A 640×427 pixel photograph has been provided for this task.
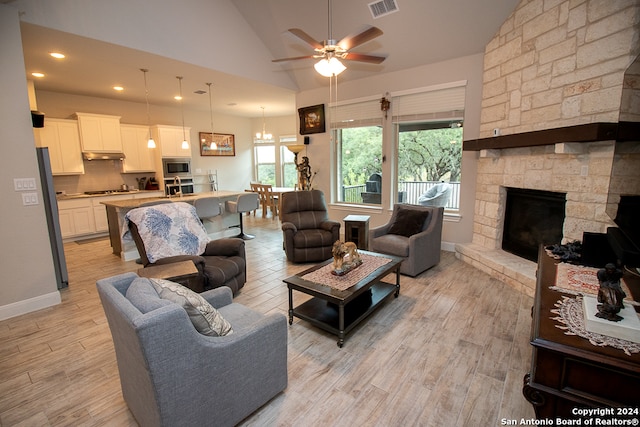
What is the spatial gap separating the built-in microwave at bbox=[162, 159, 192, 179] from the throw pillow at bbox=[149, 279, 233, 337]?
6452 mm

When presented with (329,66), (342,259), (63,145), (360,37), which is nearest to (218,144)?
(63,145)

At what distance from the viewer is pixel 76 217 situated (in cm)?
577

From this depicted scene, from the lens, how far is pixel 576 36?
2.84m

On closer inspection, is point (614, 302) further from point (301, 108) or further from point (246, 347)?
point (301, 108)

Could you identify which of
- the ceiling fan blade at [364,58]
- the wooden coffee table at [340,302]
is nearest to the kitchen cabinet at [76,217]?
the wooden coffee table at [340,302]

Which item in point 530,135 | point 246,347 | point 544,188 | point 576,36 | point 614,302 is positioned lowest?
point 246,347

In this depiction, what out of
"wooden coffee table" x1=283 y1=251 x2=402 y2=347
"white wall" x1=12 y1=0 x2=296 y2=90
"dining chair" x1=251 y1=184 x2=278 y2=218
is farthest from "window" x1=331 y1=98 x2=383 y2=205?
"wooden coffee table" x1=283 y1=251 x2=402 y2=347

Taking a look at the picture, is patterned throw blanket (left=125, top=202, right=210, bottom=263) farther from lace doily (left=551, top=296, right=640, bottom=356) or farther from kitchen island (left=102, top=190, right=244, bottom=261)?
lace doily (left=551, top=296, right=640, bottom=356)

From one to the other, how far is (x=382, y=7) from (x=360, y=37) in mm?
1632

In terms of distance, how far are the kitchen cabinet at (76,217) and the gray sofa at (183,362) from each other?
547 centimetres

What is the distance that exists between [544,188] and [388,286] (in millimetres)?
2116

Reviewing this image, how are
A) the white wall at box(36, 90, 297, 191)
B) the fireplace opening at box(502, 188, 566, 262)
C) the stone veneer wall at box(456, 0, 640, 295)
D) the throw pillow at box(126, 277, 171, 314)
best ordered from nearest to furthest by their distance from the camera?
the throw pillow at box(126, 277, 171, 314), the stone veneer wall at box(456, 0, 640, 295), the fireplace opening at box(502, 188, 566, 262), the white wall at box(36, 90, 297, 191)

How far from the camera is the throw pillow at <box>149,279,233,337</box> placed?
146 centimetres

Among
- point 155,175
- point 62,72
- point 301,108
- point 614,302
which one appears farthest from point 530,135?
point 155,175
